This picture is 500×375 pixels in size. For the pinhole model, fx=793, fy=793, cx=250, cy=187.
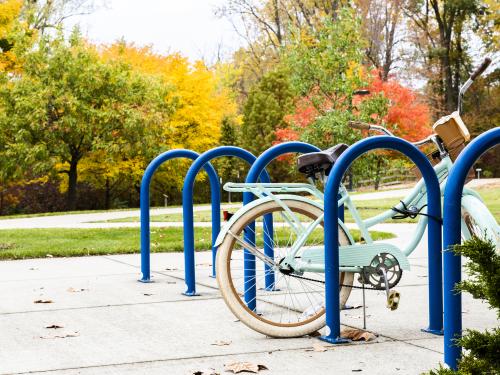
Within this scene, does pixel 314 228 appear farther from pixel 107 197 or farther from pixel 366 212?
pixel 107 197

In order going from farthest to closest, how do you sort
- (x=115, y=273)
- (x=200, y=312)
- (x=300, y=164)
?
1. (x=115, y=273)
2. (x=200, y=312)
3. (x=300, y=164)

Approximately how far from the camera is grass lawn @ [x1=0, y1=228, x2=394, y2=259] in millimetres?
10227

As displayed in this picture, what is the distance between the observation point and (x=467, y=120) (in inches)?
1716

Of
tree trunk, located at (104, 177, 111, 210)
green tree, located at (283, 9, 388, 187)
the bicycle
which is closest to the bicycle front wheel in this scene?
the bicycle

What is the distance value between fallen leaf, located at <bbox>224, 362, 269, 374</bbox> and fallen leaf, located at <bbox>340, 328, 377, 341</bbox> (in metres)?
0.87

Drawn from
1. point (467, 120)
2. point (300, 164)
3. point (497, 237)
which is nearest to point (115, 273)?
point (300, 164)

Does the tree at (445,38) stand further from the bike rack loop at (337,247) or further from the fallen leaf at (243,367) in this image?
the fallen leaf at (243,367)

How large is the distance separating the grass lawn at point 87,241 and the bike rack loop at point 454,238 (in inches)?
277

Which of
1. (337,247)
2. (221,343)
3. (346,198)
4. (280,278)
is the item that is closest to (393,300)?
(337,247)

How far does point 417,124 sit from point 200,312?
87.8ft

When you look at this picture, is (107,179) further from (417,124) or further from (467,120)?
(467,120)

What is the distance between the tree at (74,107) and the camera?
26.5 m

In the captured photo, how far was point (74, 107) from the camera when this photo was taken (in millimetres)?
26266

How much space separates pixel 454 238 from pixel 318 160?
142 cm
